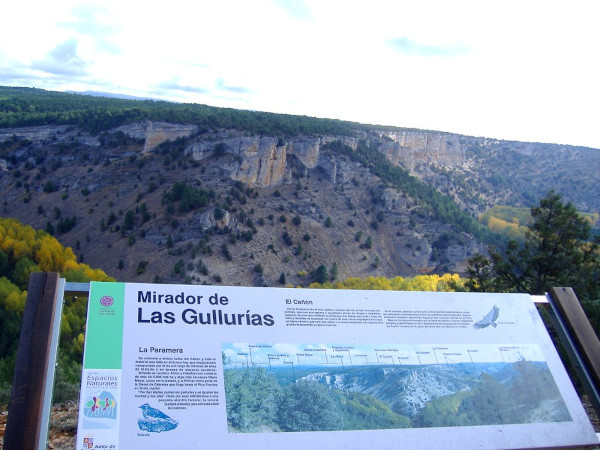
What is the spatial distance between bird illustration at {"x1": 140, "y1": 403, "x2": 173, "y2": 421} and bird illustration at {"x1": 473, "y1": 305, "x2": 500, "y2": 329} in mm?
2706

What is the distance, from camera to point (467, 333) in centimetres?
477

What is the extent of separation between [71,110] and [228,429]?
68719 mm

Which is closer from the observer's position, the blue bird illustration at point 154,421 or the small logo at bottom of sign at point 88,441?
the small logo at bottom of sign at point 88,441

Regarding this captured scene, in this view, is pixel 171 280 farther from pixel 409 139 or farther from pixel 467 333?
→ pixel 409 139

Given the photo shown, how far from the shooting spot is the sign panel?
3.63 meters

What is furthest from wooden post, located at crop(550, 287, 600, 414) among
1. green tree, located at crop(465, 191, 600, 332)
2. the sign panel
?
green tree, located at crop(465, 191, 600, 332)

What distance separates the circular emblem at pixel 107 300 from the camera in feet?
13.0

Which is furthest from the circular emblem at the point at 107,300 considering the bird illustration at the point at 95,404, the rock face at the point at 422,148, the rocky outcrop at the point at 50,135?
the rock face at the point at 422,148

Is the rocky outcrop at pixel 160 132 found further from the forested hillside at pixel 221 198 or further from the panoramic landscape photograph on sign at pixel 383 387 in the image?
the panoramic landscape photograph on sign at pixel 383 387

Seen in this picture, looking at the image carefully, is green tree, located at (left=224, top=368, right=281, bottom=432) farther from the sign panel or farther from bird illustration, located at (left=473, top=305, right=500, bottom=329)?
bird illustration, located at (left=473, top=305, right=500, bottom=329)

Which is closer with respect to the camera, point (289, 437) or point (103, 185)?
point (289, 437)

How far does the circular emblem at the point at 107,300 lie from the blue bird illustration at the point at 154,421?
0.80 metres

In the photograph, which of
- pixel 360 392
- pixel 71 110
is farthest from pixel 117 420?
pixel 71 110

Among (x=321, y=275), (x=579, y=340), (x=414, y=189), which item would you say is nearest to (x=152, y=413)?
(x=579, y=340)
